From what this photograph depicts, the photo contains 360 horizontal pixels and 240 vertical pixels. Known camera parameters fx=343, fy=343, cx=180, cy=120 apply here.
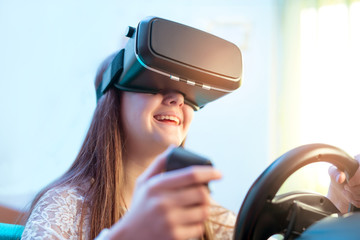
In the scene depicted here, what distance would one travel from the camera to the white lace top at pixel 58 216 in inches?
28.7

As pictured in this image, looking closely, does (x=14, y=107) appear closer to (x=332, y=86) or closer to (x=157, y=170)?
(x=157, y=170)

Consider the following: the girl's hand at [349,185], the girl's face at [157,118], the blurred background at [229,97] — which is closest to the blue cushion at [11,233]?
the girl's face at [157,118]

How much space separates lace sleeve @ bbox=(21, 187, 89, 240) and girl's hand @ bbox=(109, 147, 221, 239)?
0.44 meters

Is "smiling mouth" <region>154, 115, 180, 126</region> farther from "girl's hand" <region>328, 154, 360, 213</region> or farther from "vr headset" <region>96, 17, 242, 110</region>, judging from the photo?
"girl's hand" <region>328, 154, 360, 213</region>

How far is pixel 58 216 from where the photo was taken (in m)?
0.78

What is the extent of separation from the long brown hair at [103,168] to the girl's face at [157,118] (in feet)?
0.23

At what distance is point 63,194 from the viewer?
0.85 m

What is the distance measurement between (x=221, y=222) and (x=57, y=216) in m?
0.47

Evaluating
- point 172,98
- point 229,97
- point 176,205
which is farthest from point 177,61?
point 229,97

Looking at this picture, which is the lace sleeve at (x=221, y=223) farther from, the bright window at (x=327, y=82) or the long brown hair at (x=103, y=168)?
the bright window at (x=327, y=82)

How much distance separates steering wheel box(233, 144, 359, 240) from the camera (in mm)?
544

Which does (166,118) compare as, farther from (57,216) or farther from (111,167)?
(57,216)

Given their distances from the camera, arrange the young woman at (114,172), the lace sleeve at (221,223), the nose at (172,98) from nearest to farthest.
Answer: the young woman at (114,172), the nose at (172,98), the lace sleeve at (221,223)

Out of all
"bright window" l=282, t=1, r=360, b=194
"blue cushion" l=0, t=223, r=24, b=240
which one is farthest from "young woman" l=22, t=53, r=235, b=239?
"bright window" l=282, t=1, r=360, b=194
